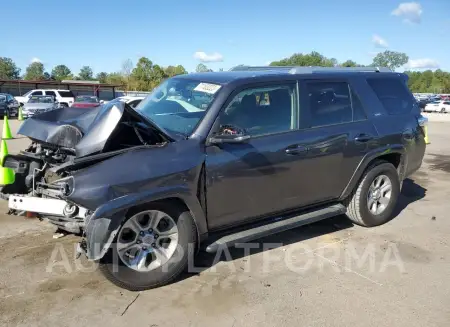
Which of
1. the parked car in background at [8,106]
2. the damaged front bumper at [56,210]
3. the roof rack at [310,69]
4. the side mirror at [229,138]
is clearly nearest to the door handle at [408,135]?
the roof rack at [310,69]

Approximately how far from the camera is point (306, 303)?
346cm

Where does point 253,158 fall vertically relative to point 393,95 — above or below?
below

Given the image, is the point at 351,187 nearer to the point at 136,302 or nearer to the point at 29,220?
the point at 136,302

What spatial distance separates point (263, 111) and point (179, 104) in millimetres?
877

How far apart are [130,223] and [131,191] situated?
1.04ft

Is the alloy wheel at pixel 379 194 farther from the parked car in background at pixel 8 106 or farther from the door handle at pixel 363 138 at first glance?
the parked car in background at pixel 8 106

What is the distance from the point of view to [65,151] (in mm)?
4090

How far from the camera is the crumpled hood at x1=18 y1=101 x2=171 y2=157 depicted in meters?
3.42

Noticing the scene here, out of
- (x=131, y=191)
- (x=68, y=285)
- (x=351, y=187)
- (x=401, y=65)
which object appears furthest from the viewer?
(x=401, y=65)

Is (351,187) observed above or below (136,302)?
above

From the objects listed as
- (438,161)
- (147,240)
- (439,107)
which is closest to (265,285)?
(147,240)

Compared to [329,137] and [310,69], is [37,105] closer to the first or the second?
[310,69]

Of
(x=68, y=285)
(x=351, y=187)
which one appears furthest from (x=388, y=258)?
(x=68, y=285)

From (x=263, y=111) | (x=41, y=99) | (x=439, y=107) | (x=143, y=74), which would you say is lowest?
(x=439, y=107)
